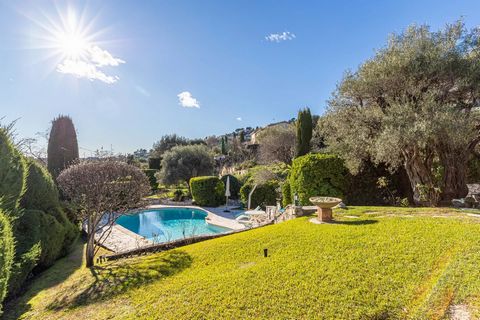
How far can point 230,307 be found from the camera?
4066 mm

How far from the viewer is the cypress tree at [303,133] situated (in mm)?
26438

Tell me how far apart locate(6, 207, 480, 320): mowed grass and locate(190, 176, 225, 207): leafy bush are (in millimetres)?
14636

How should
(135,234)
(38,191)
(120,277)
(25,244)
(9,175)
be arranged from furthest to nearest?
(135,234)
(38,191)
(25,244)
(120,277)
(9,175)

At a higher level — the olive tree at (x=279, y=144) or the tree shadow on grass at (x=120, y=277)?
the olive tree at (x=279, y=144)

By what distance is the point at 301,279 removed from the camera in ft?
15.1

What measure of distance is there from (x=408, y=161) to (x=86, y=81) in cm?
1541

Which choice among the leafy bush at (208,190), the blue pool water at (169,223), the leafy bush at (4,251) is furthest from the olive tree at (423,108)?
the leafy bush at (208,190)

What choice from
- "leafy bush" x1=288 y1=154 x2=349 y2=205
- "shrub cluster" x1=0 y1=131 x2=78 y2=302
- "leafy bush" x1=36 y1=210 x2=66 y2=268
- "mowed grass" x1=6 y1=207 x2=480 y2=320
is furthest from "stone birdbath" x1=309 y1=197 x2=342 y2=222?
"leafy bush" x1=36 y1=210 x2=66 y2=268

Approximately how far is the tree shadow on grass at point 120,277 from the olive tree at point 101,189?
161 centimetres

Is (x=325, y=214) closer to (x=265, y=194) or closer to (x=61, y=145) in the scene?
(x=265, y=194)

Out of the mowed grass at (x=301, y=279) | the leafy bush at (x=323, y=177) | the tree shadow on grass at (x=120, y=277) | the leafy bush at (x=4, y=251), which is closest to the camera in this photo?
the leafy bush at (x=4, y=251)

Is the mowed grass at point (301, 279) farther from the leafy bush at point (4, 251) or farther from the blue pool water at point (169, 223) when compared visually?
the blue pool water at point (169, 223)

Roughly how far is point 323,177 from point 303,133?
15179mm

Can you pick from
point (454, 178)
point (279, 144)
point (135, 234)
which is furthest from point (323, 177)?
point (279, 144)
